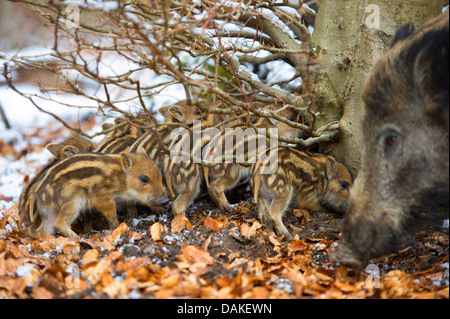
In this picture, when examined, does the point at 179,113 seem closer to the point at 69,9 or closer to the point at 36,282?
the point at 69,9

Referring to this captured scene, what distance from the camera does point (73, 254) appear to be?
3.96m

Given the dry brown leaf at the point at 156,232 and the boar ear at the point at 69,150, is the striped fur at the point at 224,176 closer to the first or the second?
the dry brown leaf at the point at 156,232

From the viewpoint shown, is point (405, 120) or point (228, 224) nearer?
point (405, 120)

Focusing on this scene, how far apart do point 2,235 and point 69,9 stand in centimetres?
244

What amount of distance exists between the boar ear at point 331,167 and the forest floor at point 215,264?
1.70 ft

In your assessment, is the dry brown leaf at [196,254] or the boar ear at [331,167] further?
the boar ear at [331,167]

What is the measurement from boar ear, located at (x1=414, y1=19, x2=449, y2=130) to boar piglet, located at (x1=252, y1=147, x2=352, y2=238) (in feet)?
6.67

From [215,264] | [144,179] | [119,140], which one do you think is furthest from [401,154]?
[119,140]

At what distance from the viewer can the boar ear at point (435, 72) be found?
2.86m

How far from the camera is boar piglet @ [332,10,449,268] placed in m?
3.00

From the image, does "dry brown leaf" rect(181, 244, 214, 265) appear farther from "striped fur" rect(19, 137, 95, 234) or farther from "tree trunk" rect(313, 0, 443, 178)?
"tree trunk" rect(313, 0, 443, 178)

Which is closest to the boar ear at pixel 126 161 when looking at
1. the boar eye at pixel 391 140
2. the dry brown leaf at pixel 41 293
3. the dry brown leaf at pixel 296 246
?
the dry brown leaf at pixel 296 246
